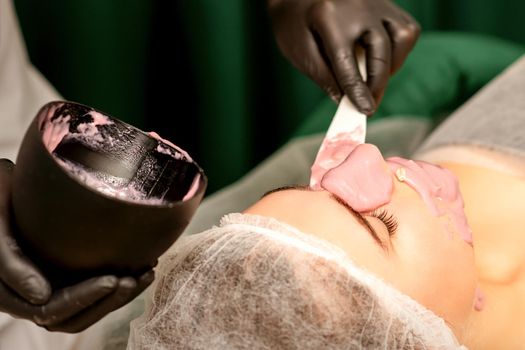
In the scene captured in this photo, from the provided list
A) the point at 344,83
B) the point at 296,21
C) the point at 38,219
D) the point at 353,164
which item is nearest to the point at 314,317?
the point at 353,164

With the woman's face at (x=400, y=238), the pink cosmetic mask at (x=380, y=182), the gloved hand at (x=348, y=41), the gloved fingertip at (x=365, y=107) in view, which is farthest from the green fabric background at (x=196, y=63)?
the woman's face at (x=400, y=238)

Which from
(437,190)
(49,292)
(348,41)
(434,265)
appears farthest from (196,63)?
(49,292)

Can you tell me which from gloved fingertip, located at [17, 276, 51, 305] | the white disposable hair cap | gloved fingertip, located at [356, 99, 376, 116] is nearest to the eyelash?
the white disposable hair cap

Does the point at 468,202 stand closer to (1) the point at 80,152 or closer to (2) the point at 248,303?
(2) the point at 248,303

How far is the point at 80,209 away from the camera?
658 mm

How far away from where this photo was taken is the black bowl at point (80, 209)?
66 cm

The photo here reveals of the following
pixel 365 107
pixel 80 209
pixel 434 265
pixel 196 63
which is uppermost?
pixel 80 209

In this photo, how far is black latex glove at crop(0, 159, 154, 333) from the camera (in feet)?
2.36

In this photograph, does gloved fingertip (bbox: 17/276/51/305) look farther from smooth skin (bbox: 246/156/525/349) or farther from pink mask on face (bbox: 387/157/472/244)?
pink mask on face (bbox: 387/157/472/244)

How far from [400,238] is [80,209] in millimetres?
484

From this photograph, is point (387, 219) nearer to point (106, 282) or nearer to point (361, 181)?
point (361, 181)

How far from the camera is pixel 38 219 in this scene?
686 millimetres

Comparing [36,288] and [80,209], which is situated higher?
[80,209]

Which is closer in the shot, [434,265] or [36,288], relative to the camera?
[36,288]
